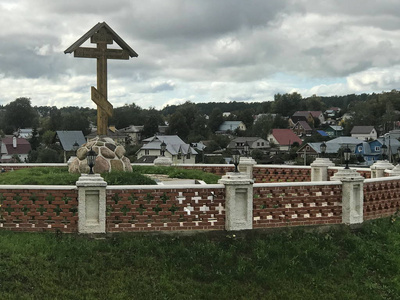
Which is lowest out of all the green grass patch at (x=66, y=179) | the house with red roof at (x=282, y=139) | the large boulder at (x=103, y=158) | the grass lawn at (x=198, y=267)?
the grass lawn at (x=198, y=267)

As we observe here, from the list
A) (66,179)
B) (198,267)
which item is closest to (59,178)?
(66,179)

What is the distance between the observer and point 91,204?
10664 millimetres

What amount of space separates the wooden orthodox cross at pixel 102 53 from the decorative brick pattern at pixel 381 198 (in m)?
7.75

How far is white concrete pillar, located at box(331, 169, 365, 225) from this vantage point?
1213 centimetres

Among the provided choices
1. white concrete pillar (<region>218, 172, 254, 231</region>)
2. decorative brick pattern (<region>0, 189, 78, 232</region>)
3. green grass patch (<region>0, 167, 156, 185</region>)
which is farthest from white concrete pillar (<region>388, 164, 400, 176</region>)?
decorative brick pattern (<region>0, 189, 78, 232</region>)

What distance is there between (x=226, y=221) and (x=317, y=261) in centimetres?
200

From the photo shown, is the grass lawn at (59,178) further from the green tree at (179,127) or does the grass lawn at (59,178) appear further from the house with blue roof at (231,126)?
the house with blue roof at (231,126)

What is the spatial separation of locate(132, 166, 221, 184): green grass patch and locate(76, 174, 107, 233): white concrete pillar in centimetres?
593

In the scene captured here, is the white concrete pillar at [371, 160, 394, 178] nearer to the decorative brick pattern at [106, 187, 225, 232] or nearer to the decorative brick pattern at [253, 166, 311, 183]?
the decorative brick pattern at [253, 166, 311, 183]

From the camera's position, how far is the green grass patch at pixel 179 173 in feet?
54.8

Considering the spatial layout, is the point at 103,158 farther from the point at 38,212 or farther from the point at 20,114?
the point at 20,114

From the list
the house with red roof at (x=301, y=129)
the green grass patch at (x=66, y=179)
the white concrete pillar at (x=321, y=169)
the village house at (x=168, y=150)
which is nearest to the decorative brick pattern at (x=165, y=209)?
the green grass patch at (x=66, y=179)

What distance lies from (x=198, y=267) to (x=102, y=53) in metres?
8.29

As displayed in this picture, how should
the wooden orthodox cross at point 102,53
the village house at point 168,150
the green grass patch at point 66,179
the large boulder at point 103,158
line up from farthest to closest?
1. the village house at point 168,150
2. the wooden orthodox cross at point 102,53
3. the large boulder at point 103,158
4. the green grass patch at point 66,179
